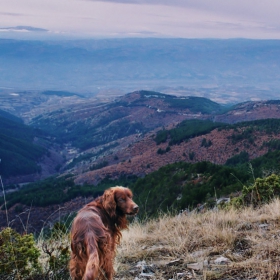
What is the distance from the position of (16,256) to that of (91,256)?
53.7 inches

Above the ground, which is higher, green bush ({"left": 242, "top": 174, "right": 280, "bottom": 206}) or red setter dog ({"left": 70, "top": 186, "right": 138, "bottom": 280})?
red setter dog ({"left": 70, "top": 186, "right": 138, "bottom": 280})

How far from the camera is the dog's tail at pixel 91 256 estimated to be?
325 centimetres

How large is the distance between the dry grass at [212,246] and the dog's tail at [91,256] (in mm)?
985

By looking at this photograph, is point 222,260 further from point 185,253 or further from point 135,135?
point 135,135

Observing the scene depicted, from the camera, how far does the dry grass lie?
391cm

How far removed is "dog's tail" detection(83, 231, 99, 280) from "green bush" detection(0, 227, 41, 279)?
116 cm

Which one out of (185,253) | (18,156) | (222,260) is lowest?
(18,156)

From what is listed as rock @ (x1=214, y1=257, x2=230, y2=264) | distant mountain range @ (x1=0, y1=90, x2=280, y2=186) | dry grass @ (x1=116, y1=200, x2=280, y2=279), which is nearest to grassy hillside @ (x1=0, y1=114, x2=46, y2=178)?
distant mountain range @ (x1=0, y1=90, x2=280, y2=186)

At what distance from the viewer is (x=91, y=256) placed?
3441mm

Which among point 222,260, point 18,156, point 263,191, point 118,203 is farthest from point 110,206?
point 18,156

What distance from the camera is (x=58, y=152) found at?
133250 mm

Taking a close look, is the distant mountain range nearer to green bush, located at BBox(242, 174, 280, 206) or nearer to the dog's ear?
green bush, located at BBox(242, 174, 280, 206)

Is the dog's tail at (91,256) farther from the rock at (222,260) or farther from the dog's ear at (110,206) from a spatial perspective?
the rock at (222,260)

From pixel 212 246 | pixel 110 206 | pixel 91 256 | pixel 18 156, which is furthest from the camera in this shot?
pixel 18 156
